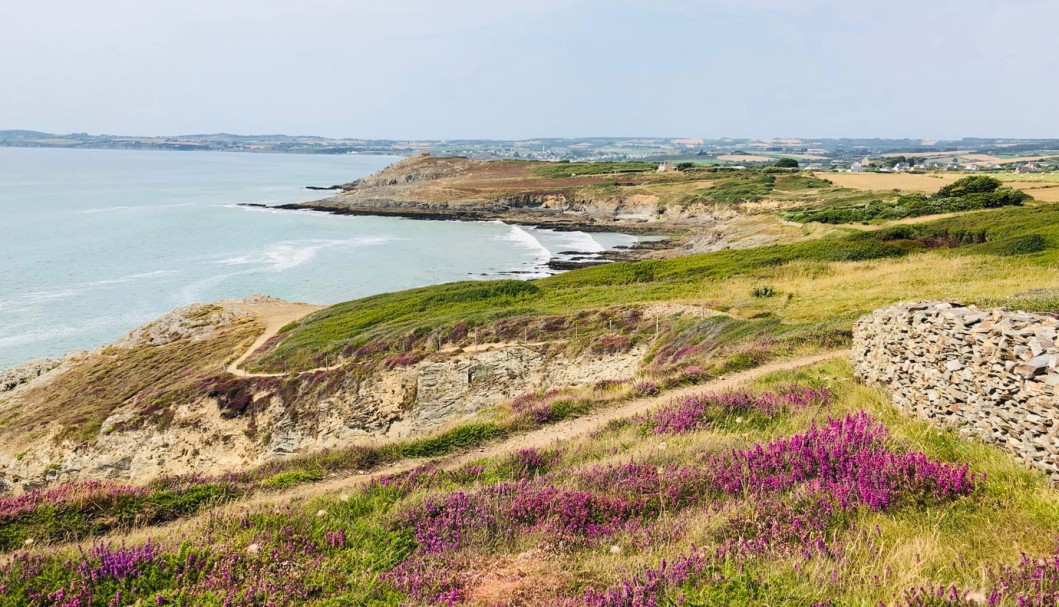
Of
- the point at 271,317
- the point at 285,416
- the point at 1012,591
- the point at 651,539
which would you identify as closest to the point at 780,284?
the point at 285,416

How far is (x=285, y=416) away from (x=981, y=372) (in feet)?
78.8

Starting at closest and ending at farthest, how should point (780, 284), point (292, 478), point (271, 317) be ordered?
point (292, 478), point (780, 284), point (271, 317)

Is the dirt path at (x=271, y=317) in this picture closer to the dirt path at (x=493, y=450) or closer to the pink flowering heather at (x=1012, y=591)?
the dirt path at (x=493, y=450)

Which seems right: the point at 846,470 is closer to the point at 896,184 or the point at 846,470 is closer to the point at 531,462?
the point at 531,462

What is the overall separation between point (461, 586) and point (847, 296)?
24.2 m

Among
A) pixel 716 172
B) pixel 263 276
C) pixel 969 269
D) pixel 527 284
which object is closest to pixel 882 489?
pixel 969 269

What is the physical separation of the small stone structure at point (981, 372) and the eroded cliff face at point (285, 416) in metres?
11.4

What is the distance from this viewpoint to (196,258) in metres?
77.9

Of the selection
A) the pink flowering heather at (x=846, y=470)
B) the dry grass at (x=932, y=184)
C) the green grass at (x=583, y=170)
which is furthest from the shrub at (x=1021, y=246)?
the green grass at (x=583, y=170)

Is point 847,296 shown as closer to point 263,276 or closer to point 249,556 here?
point 249,556

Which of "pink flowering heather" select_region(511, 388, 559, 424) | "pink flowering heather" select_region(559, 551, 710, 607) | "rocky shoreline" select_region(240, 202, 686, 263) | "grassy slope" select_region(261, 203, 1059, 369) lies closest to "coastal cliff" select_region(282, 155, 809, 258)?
"rocky shoreline" select_region(240, 202, 686, 263)

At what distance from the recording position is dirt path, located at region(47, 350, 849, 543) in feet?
25.5

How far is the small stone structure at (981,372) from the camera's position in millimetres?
7266

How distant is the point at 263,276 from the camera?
2697 inches
